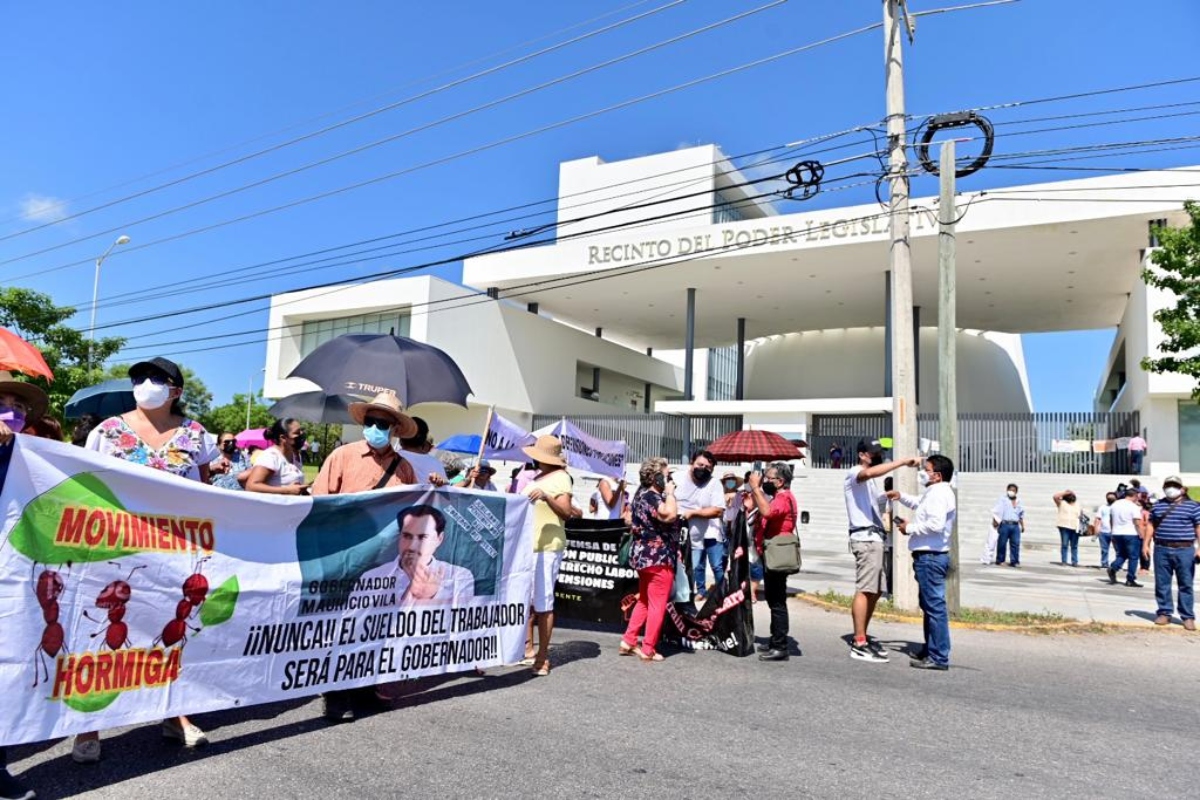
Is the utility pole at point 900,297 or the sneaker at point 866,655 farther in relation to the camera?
the utility pole at point 900,297

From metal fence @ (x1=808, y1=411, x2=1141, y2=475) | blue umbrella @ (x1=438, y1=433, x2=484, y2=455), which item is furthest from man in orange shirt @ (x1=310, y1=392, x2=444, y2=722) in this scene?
metal fence @ (x1=808, y1=411, x2=1141, y2=475)

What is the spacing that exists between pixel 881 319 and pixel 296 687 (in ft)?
142

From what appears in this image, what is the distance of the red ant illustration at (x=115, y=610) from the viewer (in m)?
3.93

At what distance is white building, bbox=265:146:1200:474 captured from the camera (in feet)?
87.6

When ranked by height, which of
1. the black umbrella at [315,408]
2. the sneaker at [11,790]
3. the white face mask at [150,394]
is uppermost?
the black umbrella at [315,408]

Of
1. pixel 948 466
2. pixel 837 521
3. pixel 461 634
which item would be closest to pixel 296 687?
pixel 461 634

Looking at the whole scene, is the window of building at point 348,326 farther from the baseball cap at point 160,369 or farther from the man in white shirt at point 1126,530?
the baseball cap at point 160,369

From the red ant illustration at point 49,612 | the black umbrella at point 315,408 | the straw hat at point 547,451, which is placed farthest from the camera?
the black umbrella at point 315,408

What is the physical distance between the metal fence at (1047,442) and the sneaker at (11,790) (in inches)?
1071

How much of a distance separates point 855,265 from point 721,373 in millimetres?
37881

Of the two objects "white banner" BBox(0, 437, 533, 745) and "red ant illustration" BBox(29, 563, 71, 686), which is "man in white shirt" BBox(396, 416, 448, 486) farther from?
"red ant illustration" BBox(29, 563, 71, 686)

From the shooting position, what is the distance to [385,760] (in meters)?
4.17

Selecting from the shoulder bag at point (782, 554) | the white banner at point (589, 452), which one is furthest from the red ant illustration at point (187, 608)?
the white banner at point (589, 452)

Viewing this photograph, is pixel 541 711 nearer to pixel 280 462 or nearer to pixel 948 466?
pixel 280 462
